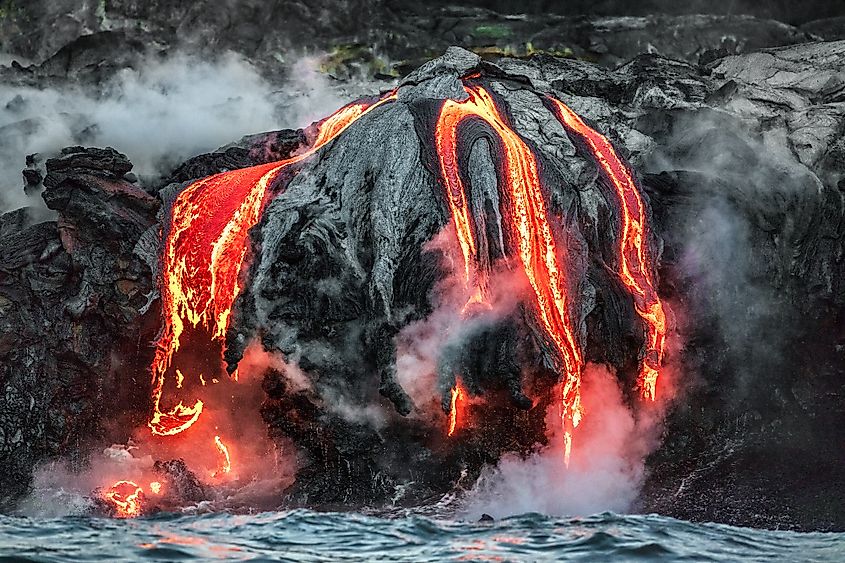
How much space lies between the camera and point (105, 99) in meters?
17.0

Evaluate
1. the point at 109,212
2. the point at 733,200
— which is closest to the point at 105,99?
the point at 109,212

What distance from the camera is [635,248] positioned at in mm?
11828

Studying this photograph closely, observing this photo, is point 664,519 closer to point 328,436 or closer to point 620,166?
point 328,436

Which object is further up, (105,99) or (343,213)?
(105,99)

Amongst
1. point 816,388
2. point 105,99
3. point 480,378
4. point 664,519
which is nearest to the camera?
point 664,519

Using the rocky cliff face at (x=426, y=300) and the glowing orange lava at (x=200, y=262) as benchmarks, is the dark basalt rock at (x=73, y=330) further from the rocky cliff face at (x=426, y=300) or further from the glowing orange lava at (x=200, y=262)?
the glowing orange lava at (x=200, y=262)

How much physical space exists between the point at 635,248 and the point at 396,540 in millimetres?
5726

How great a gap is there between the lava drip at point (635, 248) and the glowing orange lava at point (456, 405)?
2123 millimetres

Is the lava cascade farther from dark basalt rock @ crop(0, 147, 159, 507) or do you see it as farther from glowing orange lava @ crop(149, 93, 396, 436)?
dark basalt rock @ crop(0, 147, 159, 507)

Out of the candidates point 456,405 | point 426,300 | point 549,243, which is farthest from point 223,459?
point 549,243

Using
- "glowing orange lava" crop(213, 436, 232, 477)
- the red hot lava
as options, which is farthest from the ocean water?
"glowing orange lava" crop(213, 436, 232, 477)

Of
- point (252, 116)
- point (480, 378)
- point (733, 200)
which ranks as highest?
point (252, 116)

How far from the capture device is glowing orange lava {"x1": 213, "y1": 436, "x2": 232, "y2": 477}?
11141 mm

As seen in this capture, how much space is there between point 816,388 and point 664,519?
190 inches
